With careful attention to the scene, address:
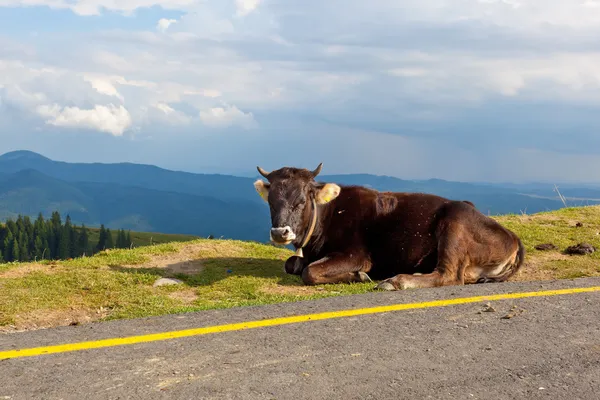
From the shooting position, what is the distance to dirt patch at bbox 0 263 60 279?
11578 mm

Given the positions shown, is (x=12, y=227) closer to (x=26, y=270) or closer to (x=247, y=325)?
(x=26, y=270)

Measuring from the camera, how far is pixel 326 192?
1145 centimetres

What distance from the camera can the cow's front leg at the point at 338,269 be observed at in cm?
1105

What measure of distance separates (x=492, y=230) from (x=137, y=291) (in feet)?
22.4

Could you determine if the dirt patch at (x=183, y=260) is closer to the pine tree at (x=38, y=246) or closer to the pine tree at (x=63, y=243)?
the pine tree at (x=38, y=246)

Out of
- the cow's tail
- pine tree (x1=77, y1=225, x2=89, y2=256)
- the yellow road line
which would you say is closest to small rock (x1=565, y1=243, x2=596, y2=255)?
the cow's tail

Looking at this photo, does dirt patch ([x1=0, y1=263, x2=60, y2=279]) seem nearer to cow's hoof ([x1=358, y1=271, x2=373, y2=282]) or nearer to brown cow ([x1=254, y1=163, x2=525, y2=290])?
brown cow ([x1=254, y1=163, x2=525, y2=290])

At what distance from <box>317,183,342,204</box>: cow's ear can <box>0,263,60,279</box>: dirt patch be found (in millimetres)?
5685

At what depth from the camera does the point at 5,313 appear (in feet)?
29.8

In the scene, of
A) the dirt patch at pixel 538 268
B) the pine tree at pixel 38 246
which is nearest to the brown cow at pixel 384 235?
the dirt patch at pixel 538 268

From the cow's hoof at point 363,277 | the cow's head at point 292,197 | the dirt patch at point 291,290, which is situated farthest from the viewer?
the cow's hoof at point 363,277

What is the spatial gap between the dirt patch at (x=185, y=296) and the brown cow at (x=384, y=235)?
197 centimetres

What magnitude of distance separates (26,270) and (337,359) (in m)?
8.45

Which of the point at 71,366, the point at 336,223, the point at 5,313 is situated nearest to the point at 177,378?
the point at 71,366
